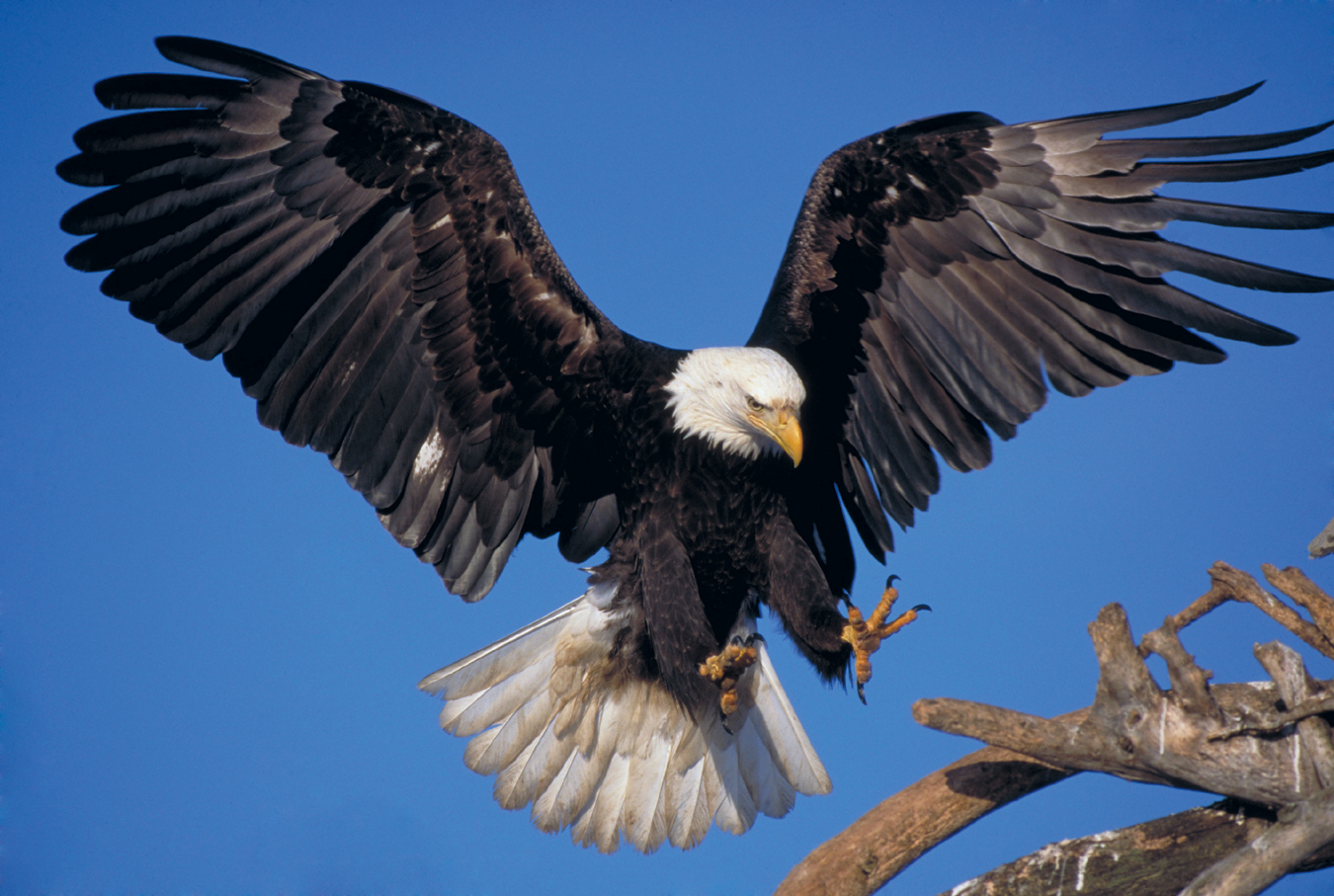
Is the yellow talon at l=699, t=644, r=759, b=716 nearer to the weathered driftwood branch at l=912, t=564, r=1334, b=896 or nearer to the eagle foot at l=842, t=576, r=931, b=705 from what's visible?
the eagle foot at l=842, t=576, r=931, b=705

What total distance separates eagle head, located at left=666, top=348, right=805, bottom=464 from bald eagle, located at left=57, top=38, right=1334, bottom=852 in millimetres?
11

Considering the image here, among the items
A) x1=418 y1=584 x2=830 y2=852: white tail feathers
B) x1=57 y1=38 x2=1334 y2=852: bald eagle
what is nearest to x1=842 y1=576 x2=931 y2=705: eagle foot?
x1=57 y1=38 x2=1334 y2=852: bald eagle

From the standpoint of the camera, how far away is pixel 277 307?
3.59 metres

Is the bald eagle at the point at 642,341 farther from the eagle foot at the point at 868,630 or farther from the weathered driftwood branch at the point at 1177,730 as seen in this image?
the weathered driftwood branch at the point at 1177,730

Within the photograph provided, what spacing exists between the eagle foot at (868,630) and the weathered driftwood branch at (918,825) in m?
0.40

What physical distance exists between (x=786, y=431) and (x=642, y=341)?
70 cm

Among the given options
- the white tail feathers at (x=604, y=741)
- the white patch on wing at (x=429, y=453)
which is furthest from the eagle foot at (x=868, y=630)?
the white patch on wing at (x=429, y=453)

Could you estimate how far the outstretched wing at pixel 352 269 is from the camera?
3375 mm

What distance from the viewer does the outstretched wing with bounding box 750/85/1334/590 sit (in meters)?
3.38

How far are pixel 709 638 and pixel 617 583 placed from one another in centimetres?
55

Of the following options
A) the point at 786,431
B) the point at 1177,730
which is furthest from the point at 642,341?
the point at 1177,730

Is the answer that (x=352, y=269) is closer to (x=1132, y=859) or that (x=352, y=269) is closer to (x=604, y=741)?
(x=604, y=741)

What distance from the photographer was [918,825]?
9.98 ft

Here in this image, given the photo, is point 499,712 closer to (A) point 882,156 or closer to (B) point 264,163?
(B) point 264,163
